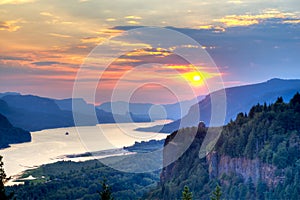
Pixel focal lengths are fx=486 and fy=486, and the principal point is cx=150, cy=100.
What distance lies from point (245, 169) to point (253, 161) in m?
1.28

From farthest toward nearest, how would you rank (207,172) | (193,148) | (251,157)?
(193,148), (207,172), (251,157)

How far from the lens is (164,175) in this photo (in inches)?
2267

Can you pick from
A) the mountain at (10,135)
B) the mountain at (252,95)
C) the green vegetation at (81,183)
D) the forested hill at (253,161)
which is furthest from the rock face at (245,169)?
the mountain at (10,135)

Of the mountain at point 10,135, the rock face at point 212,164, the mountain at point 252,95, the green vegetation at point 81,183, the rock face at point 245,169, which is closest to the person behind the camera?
the rock face at point 245,169

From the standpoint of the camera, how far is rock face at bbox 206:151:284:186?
39375 millimetres

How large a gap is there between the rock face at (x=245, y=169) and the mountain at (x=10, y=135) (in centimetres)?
11840

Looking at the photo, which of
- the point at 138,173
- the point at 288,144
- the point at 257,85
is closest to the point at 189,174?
the point at 288,144

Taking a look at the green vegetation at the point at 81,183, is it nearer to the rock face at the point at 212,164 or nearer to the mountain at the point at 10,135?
the rock face at the point at 212,164

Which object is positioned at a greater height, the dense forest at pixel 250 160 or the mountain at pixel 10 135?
the mountain at pixel 10 135

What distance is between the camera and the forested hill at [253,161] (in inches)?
1534

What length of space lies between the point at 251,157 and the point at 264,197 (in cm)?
425

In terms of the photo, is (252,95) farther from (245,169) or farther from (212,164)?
(245,169)

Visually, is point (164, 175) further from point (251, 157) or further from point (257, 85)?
point (257, 85)

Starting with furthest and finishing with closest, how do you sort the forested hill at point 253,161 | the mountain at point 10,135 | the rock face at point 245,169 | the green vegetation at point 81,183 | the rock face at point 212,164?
the mountain at point 10,135 < the green vegetation at point 81,183 < the rock face at point 212,164 < the rock face at point 245,169 < the forested hill at point 253,161
